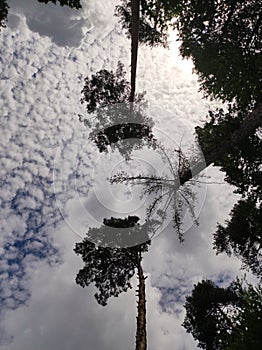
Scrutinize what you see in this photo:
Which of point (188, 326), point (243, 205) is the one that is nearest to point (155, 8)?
point (243, 205)

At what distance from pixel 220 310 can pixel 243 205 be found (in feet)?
26.1

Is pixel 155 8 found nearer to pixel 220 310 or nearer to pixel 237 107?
pixel 237 107

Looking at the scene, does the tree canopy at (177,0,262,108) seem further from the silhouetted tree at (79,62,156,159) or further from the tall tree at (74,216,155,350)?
the tall tree at (74,216,155,350)

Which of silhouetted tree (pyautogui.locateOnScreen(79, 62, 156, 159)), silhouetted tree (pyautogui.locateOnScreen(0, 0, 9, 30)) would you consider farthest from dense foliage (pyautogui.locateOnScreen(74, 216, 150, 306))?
silhouetted tree (pyautogui.locateOnScreen(0, 0, 9, 30))

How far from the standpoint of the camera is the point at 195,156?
887 cm

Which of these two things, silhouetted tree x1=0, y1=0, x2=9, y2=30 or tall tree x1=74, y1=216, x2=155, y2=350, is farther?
tall tree x1=74, y1=216, x2=155, y2=350

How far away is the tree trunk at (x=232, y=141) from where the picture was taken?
26.3ft

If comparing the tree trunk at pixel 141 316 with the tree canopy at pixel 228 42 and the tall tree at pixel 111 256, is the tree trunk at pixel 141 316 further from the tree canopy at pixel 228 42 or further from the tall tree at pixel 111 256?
the tree canopy at pixel 228 42

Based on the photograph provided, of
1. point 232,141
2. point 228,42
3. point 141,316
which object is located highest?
point 228,42

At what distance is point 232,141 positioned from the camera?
27.4 ft

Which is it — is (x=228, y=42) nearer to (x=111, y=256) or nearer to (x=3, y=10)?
(x=3, y=10)

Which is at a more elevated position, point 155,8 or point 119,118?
point 155,8

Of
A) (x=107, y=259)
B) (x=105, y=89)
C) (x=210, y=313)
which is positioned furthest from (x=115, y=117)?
(x=210, y=313)

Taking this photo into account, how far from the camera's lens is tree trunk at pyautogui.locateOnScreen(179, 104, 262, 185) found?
8016 mm
